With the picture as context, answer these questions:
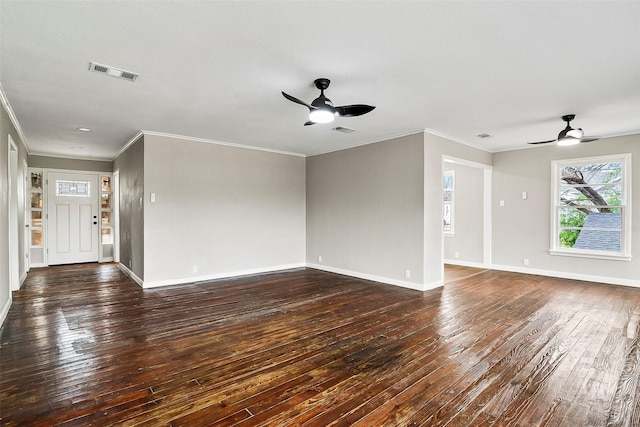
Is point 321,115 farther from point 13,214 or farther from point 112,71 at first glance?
point 13,214

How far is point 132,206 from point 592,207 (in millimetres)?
8345

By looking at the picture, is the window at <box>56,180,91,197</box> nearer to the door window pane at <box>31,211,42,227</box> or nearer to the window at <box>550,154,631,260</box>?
the door window pane at <box>31,211,42,227</box>

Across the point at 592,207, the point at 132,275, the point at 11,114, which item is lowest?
the point at 132,275

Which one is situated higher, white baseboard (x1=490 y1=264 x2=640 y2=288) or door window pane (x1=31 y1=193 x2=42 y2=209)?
door window pane (x1=31 y1=193 x2=42 y2=209)

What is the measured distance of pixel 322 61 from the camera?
110 inches

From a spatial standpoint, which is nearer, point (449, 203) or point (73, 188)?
point (73, 188)

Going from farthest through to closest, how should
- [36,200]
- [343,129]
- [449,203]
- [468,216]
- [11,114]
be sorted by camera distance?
[449,203]
[468,216]
[36,200]
[343,129]
[11,114]

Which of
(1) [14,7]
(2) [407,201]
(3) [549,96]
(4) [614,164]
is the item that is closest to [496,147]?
(4) [614,164]

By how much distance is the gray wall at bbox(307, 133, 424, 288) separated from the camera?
5371mm

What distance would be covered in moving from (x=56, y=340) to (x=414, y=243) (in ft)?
15.2

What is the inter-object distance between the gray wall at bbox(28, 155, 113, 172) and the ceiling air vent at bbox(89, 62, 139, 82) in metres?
6.06

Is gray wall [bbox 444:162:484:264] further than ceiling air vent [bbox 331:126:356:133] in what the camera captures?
Yes

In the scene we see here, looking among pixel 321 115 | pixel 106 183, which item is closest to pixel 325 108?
pixel 321 115

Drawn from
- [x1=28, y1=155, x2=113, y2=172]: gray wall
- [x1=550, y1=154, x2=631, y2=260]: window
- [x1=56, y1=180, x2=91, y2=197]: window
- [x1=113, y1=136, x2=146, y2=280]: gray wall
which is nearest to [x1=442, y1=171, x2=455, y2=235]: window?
[x1=550, y1=154, x2=631, y2=260]: window
